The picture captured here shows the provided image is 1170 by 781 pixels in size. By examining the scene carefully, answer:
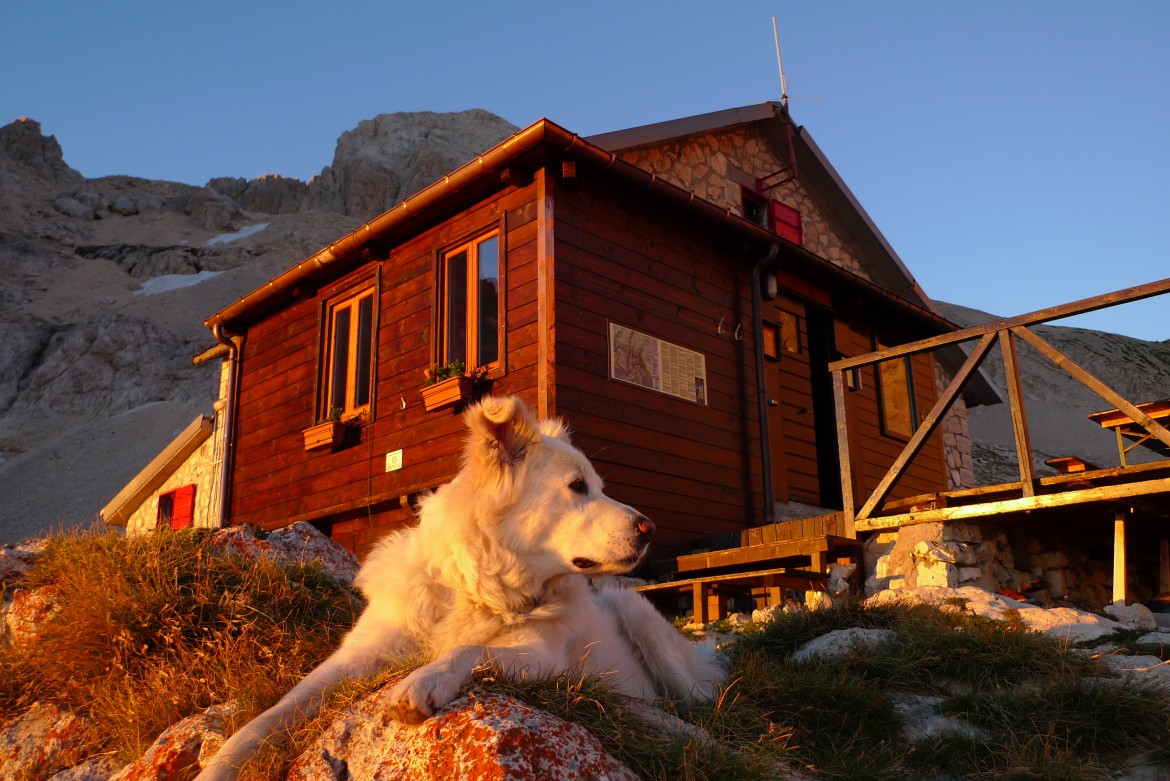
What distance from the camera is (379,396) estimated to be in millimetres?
10031

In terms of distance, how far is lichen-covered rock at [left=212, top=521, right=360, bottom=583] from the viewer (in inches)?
206

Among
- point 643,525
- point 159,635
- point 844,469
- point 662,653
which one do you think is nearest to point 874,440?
point 844,469

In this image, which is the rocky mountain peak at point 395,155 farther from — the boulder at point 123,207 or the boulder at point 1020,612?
the boulder at point 1020,612

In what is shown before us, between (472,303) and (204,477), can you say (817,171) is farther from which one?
(204,477)

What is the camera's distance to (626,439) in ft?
27.9

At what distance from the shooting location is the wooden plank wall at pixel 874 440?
1156 cm

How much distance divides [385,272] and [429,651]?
8.11m

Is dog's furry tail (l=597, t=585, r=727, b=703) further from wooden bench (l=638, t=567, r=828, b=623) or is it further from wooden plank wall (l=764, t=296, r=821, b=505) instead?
wooden plank wall (l=764, t=296, r=821, b=505)

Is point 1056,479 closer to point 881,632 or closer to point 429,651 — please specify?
point 881,632

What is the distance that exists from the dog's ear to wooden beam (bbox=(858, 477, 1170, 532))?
15.2ft

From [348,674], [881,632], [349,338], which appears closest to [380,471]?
[349,338]

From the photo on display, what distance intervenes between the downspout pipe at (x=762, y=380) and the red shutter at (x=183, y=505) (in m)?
10.0

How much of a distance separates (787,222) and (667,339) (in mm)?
4293

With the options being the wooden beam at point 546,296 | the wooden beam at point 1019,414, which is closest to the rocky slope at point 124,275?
the wooden beam at point 546,296
